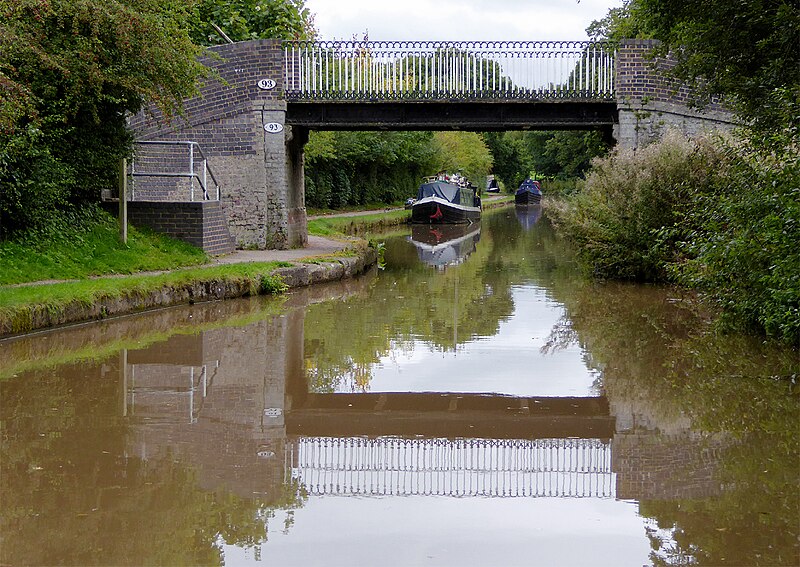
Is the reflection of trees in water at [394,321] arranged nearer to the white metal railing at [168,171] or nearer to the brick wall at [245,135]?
the brick wall at [245,135]

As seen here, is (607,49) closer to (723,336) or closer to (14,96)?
(723,336)

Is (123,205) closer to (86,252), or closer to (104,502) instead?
(86,252)

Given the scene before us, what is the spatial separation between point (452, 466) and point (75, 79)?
422 inches

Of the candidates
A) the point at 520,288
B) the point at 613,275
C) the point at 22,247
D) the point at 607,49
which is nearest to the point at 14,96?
the point at 22,247

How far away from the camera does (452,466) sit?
709 centimetres

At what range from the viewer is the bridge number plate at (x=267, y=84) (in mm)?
22266

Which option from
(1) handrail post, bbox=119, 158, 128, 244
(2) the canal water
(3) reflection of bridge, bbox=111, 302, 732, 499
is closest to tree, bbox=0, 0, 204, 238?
(1) handrail post, bbox=119, 158, 128, 244

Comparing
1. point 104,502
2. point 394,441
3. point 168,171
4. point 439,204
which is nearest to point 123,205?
point 168,171

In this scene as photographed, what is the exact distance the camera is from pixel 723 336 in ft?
40.1

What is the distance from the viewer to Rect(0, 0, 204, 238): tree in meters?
15.0

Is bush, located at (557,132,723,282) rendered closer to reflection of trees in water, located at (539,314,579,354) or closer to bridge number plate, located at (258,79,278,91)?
reflection of trees in water, located at (539,314,579,354)

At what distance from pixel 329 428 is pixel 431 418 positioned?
830mm

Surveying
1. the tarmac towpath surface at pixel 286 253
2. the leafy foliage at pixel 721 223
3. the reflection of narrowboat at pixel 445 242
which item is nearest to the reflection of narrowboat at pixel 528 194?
the reflection of narrowboat at pixel 445 242

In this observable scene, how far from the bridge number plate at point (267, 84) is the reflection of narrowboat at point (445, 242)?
5.73 meters
